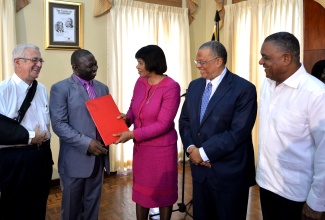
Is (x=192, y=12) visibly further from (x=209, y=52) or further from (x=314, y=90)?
(x=314, y=90)

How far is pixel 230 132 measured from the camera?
1.71 metres

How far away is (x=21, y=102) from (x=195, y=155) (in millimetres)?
1209

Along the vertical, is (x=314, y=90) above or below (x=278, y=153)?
above

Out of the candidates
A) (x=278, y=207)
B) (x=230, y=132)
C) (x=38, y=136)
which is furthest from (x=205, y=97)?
(x=38, y=136)

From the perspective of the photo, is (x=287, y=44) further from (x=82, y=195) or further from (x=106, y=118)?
(x=82, y=195)

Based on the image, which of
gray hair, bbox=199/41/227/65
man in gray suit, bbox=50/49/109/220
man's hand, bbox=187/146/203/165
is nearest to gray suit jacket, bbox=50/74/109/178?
man in gray suit, bbox=50/49/109/220

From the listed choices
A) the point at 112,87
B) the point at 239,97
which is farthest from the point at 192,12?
the point at 239,97

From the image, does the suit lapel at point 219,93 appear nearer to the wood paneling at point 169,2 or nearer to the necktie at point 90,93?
the necktie at point 90,93

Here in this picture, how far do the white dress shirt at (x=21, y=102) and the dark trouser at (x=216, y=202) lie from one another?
1.14 m

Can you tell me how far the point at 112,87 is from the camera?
4.20 metres

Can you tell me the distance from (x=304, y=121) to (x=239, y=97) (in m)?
0.38

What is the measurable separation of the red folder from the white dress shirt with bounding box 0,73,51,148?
0.35 meters

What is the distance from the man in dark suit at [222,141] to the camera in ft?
5.58

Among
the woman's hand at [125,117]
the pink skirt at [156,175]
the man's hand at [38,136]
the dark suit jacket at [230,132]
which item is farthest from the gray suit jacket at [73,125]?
the dark suit jacket at [230,132]
